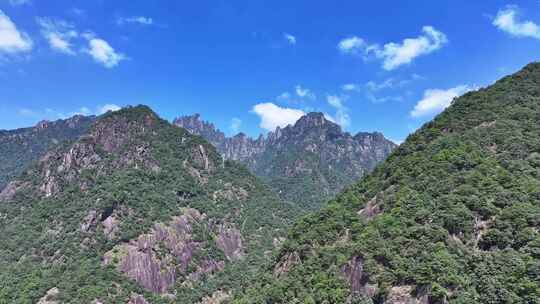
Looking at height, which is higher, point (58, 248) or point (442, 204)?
point (58, 248)

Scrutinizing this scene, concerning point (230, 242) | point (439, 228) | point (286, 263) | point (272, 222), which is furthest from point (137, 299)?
point (439, 228)

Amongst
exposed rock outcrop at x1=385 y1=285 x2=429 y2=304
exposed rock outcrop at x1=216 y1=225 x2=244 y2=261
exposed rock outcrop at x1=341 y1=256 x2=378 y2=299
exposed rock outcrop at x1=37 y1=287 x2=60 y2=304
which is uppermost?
exposed rock outcrop at x1=216 y1=225 x2=244 y2=261

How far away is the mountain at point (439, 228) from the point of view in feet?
147

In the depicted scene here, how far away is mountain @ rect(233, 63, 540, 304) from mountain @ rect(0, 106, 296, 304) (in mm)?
26027

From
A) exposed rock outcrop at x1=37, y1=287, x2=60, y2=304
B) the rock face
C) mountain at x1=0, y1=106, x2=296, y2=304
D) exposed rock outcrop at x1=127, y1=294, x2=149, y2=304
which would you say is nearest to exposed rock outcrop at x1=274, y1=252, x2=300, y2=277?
mountain at x1=0, y1=106, x2=296, y2=304

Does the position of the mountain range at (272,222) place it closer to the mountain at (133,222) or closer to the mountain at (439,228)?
the mountain at (439,228)

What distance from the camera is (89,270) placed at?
93875 mm

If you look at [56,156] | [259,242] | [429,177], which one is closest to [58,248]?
[56,156]

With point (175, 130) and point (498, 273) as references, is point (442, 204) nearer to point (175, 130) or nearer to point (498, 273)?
point (498, 273)

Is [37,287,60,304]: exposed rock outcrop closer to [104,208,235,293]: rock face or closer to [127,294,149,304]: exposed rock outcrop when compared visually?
[104,208,235,293]: rock face

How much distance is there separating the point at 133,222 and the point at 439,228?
8752cm

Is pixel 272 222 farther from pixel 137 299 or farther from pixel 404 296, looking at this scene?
pixel 404 296

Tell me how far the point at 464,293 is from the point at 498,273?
4592mm

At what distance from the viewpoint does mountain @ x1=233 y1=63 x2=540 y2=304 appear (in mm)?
44844
